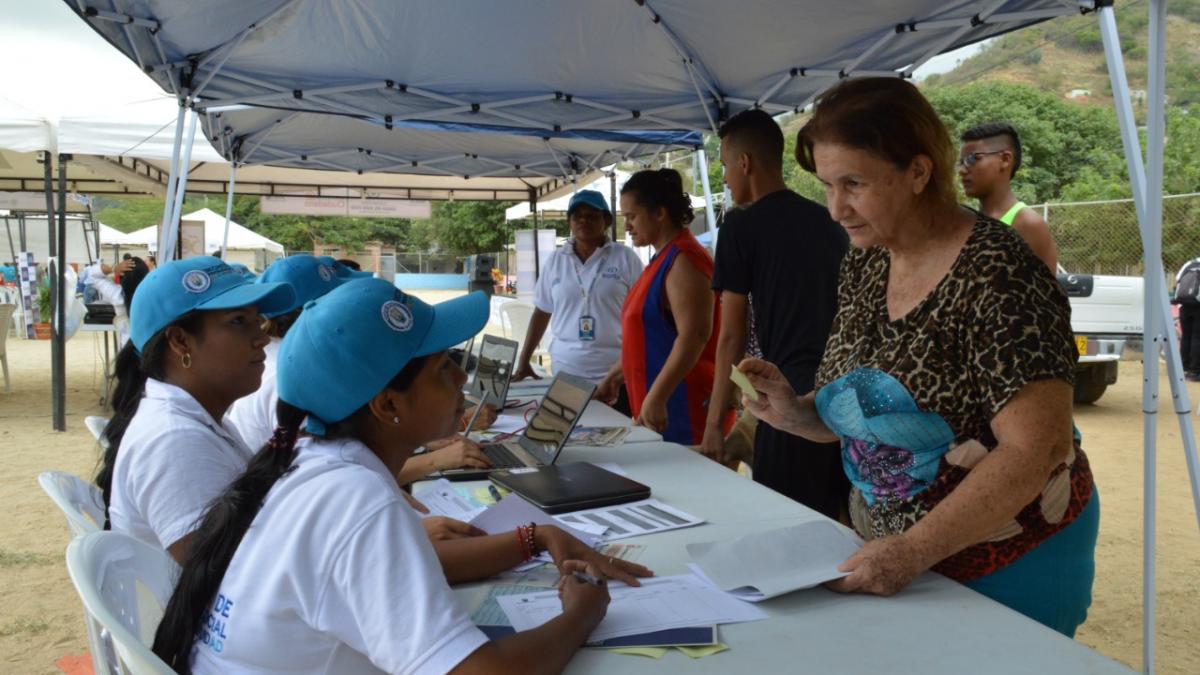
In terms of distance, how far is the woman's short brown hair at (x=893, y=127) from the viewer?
139 cm

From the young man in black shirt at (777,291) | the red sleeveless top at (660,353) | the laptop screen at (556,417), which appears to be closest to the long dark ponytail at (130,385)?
the laptop screen at (556,417)

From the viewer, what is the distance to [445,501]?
192cm

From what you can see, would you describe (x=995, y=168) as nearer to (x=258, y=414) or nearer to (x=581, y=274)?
(x=581, y=274)

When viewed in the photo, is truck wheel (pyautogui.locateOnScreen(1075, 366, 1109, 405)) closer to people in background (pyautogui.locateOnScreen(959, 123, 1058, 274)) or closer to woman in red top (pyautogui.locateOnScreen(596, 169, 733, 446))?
people in background (pyautogui.locateOnScreen(959, 123, 1058, 274))

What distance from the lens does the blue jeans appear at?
1385mm

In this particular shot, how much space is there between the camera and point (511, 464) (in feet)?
7.42

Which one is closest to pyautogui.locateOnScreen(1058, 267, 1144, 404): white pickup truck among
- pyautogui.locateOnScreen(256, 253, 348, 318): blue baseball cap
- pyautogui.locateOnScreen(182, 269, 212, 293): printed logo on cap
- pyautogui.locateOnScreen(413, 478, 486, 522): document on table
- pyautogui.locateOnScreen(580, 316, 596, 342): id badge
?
pyautogui.locateOnScreen(580, 316, 596, 342): id badge

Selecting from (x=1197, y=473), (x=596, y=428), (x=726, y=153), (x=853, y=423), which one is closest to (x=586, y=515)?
(x=853, y=423)

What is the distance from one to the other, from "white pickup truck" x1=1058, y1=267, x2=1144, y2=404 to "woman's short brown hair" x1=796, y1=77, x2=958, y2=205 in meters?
7.44

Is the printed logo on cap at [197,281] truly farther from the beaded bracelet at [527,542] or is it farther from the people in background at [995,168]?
the people in background at [995,168]

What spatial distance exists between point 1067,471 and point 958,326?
31 cm

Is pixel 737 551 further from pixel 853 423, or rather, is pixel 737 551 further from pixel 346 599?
pixel 346 599

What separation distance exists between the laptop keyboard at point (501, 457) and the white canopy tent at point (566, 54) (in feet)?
5.90

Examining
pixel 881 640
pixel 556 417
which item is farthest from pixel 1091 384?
pixel 881 640
